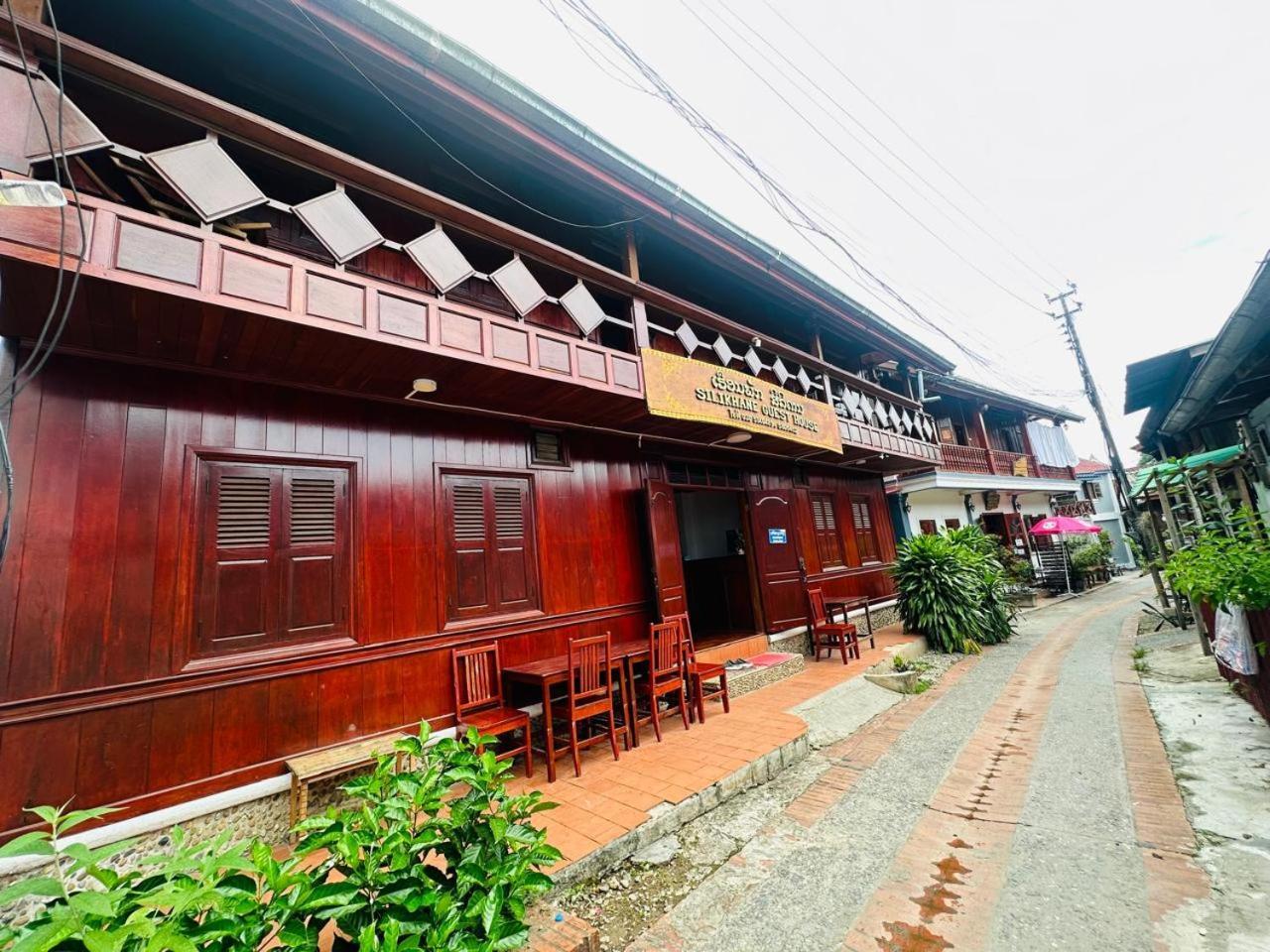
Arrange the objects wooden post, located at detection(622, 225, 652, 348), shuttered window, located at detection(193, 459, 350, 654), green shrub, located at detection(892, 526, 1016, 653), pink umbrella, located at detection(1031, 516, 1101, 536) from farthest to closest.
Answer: pink umbrella, located at detection(1031, 516, 1101, 536)
green shrub, located at detection(892, 526, 1016, 653)
wooden post, located at detection(622, 225, 652, 348)
shuttered window, located at detection(193, 459, 350, 654)

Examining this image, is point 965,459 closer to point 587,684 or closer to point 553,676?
point 587,684

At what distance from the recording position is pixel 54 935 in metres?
1.14

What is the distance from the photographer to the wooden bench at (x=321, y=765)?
3.35 meters

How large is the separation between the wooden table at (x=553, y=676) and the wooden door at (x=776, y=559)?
3.29 meters

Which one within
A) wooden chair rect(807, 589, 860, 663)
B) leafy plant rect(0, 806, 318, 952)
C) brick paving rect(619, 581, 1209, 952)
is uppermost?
leafy plant rect(0, 806, 318, 952)

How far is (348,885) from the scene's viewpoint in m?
1.58

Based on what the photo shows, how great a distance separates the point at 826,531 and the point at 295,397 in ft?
27.5

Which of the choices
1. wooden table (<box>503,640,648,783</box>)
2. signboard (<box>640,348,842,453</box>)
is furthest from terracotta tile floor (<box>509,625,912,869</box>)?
signboard (<box>640,348,842,453</box>)

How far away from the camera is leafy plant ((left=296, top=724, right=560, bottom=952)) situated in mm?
1568

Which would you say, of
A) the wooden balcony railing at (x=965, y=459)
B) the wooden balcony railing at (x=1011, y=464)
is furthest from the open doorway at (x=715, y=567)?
the wooden balcony railing at (x=1011, y=464)

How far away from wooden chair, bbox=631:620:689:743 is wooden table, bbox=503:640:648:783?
0.45ft

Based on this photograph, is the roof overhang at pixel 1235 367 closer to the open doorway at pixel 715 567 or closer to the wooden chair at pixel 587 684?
the wooden chair at pixel 587 684

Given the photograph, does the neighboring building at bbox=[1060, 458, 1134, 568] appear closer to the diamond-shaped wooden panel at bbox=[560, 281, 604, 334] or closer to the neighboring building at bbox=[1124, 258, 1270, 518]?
the neighboring building at bbox=[1124, 258, 1270, 518]

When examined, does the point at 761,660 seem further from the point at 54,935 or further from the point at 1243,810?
the point at 54,935
